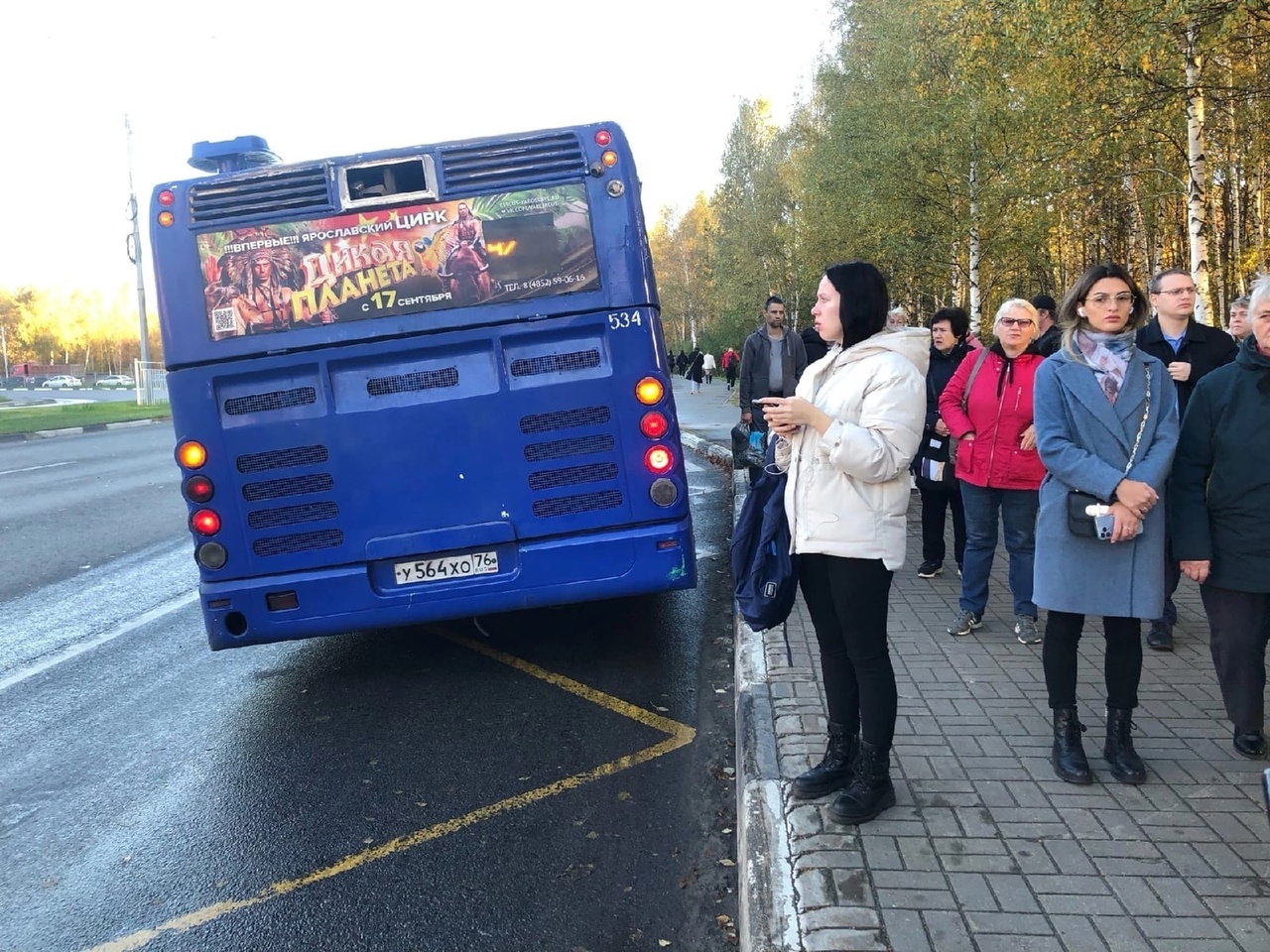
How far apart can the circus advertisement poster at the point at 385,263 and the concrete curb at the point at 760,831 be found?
2349mm

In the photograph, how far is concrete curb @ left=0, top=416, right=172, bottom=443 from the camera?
88.1ft

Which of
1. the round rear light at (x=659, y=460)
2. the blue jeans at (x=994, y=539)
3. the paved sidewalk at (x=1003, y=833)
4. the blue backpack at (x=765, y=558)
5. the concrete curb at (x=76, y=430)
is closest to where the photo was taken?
the paved sidewalk at (x=1003, y=833)

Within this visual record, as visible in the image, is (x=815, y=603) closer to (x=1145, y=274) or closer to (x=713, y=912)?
(x=713, y=912)

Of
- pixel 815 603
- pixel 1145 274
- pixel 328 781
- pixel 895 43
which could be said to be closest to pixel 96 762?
pixel 328 781

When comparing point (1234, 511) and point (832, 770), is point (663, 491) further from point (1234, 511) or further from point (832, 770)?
point (1234, 511)

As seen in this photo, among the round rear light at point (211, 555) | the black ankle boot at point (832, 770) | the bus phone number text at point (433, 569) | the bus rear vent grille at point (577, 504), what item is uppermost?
the bus rear vent grille at point (577, 504)

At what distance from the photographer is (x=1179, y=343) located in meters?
5.14

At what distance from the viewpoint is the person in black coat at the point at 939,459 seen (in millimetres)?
6625

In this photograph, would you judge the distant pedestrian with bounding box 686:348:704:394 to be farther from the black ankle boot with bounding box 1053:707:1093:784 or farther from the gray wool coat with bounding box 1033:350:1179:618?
the black ankle boot with bounding box 1053:707:1093:784

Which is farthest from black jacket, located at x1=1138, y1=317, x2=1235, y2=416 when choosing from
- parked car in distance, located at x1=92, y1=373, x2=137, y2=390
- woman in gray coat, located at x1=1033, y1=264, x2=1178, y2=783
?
parked car in distance, located at x1=92, y1=373, x2=137, y2=390

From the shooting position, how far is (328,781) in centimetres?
435

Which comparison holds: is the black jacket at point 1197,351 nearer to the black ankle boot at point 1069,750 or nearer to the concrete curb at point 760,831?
the black ankle boot at point 1069,750

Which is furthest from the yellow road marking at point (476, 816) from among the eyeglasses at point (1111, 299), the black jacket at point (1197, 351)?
the black jacket at point (1197, 351)

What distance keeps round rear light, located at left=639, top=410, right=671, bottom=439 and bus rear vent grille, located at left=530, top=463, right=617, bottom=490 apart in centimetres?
25
